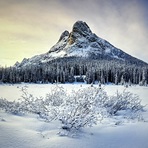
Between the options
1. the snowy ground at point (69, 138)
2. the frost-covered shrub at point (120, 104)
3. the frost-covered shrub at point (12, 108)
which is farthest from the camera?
the frost-covered shrub at point (120, 104)

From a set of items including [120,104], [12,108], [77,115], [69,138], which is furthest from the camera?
[120,104]

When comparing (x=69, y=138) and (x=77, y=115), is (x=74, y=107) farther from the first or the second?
(x=69, y=138)

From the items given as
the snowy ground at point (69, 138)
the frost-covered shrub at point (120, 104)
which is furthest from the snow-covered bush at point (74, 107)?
the snowy ground at point (69, 138)

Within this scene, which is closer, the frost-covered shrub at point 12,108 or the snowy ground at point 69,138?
the snowy ground at point 69,138

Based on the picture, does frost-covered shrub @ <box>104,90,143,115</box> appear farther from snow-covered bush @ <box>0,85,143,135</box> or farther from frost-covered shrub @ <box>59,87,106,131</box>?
frost-covered shrub @ <box>59,87,106,131</box>

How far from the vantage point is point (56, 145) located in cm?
555

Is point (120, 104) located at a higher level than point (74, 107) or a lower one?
lower

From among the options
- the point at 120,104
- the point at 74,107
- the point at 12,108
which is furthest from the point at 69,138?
the point at 120,104

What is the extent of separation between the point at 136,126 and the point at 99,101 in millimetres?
3627

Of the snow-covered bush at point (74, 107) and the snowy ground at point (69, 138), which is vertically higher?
the snow-covered bush at point (74, 107)

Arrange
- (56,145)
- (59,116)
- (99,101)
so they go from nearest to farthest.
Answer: (56,145), (59,116), (99,101)

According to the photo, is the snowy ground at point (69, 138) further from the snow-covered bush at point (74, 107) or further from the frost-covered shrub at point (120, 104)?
the frost-covered shrub at point (120, 104)

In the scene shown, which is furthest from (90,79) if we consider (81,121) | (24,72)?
(81,121)

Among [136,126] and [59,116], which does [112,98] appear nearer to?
[136,126]
